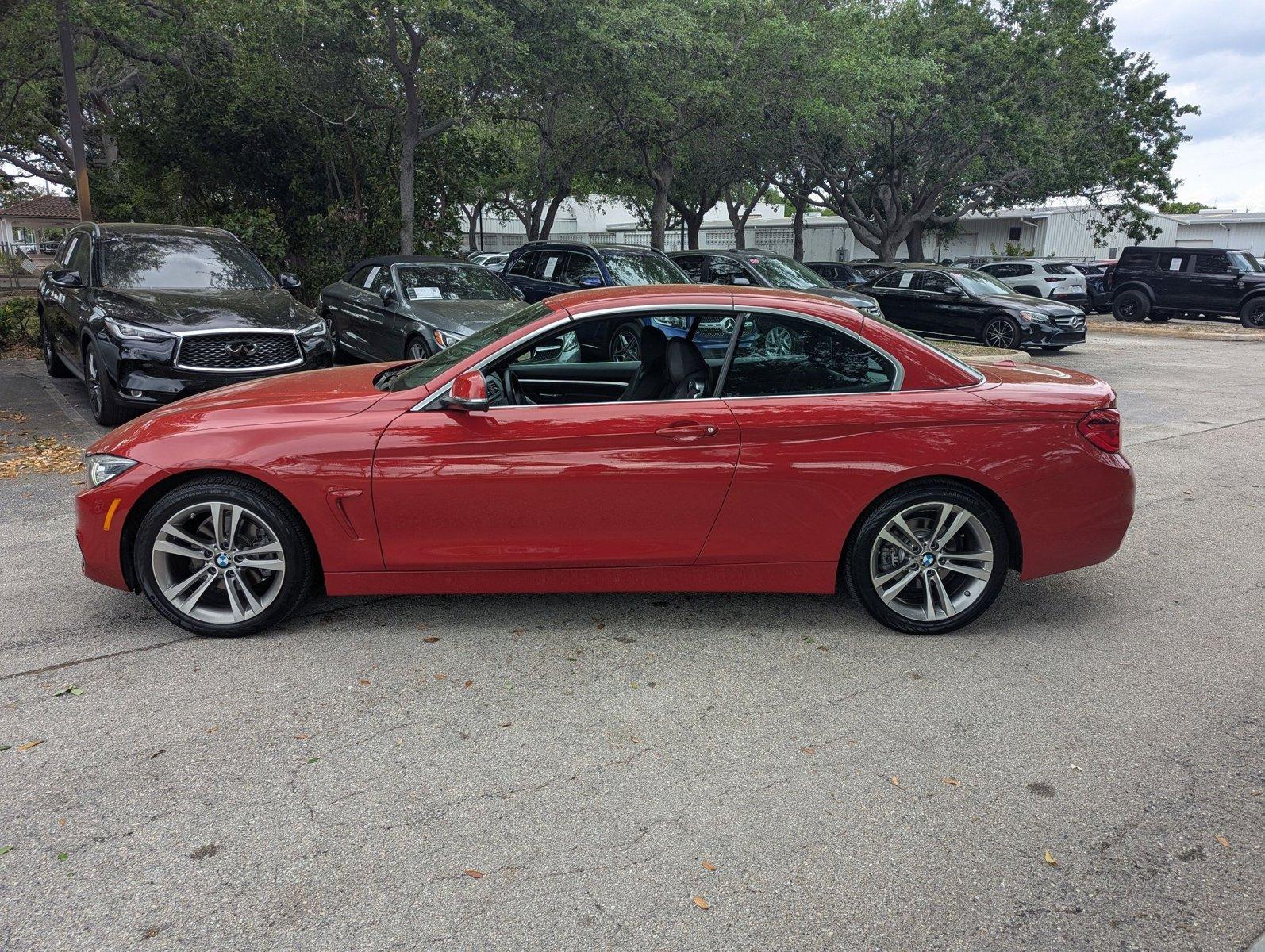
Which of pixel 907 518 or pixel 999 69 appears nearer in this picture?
pixel 907 518

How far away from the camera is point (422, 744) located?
3537 millimetres

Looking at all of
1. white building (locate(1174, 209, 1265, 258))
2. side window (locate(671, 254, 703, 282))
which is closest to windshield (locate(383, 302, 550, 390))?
side window (locate(671, 254, 703, 282))

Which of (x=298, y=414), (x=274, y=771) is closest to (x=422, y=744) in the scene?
(x=274, y=771)

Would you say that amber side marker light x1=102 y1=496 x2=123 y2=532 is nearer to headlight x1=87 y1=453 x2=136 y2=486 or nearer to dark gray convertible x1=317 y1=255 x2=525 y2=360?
headlight x1=87 y1=453 x2=136 y2=486

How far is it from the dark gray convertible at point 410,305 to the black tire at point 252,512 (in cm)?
620

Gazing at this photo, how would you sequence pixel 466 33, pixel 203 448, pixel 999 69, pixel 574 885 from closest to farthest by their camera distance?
1. pixel 574 885
2. pixel 203 448
3. pixel 466 33
4. pixel 999 69

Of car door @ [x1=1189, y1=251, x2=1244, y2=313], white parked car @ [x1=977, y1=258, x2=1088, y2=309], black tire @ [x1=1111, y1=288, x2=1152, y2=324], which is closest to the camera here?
car door @ [x1=1189, y1=251, x2=1244, y2=313]

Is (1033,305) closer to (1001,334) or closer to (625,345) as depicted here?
(1001,334)

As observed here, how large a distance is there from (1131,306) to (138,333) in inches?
957

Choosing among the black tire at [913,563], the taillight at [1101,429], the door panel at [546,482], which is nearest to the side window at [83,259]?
the door panel at [546,482]

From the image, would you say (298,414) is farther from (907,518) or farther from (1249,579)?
(1249,579)

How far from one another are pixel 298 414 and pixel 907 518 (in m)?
2.85

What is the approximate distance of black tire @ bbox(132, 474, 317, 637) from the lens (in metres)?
4.28

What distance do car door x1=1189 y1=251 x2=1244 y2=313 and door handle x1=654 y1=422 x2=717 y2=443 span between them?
2414 cm
